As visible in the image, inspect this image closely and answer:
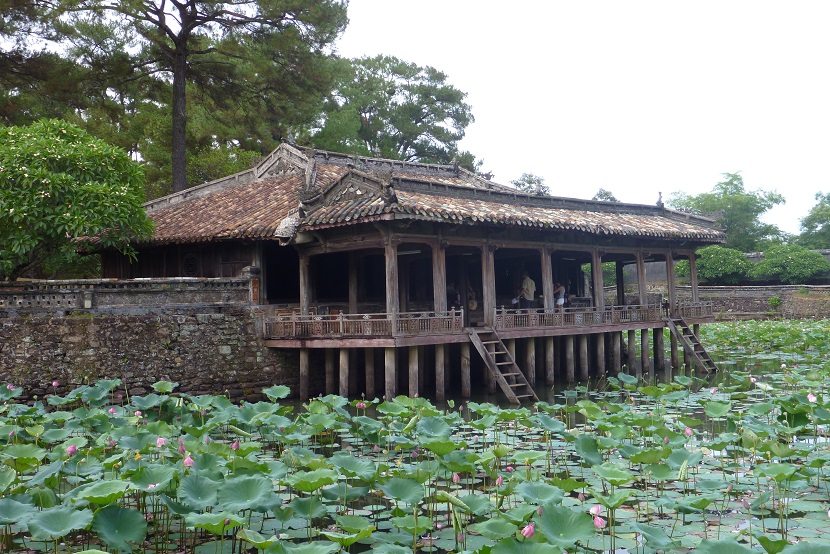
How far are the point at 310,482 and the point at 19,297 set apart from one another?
30.9 feet

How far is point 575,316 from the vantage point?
1670cm

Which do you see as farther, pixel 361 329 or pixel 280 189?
pixel 280 189

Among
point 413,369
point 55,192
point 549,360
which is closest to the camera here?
point 55,192

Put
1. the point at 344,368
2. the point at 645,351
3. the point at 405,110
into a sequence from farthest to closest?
the point at 405,110 < the point at 645,351 < the point at 344,368

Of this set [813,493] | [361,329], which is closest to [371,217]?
[361,329]

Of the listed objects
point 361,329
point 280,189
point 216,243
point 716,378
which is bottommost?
point 716,378

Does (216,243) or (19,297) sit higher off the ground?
(216,243)

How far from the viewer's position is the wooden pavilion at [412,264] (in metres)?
13.8

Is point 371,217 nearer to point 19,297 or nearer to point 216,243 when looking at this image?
point 216,243

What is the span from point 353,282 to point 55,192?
580 cm

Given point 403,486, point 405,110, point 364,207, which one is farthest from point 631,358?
point 405,110

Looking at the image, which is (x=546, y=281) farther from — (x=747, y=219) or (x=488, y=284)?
(x=747, y=219)

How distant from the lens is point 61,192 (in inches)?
514

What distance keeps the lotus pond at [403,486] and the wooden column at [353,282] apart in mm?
6077
